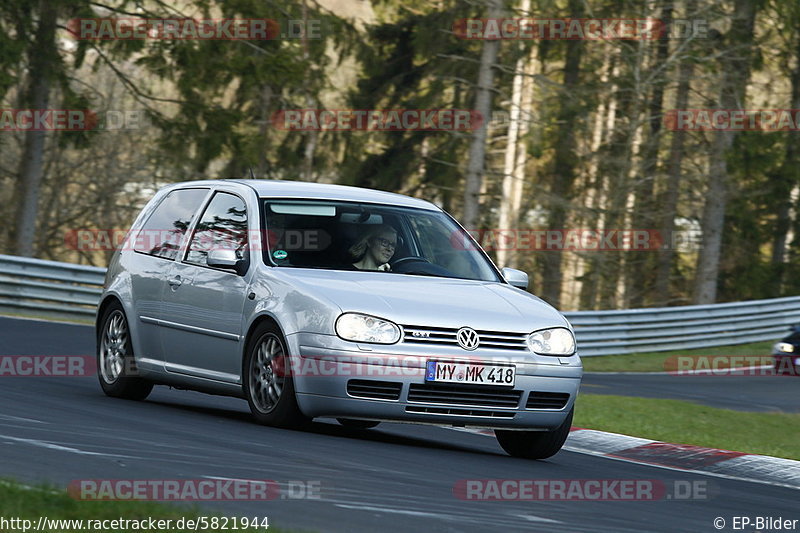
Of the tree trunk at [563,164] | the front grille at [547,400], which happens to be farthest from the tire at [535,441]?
the tree trunk at [563,164]

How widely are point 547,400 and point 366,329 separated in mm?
1304

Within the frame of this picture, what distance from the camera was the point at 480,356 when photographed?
8.79 metres

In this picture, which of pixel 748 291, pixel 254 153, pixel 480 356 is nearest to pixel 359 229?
pixel 480 356

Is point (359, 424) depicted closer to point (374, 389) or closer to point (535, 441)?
point (535, 441)

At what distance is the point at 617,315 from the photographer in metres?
27.0

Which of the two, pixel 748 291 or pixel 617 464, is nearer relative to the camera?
pixel 617 464

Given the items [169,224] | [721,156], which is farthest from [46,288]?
[721,156]

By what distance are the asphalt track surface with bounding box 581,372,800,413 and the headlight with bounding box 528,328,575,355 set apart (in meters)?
9.34

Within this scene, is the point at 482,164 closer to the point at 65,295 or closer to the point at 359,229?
the point at 65,295

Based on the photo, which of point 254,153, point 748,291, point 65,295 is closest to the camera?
point 65,295

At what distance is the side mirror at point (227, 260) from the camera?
958cm

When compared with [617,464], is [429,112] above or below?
above

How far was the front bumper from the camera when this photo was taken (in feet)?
28.4

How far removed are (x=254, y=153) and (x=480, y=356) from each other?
75.8 feet
